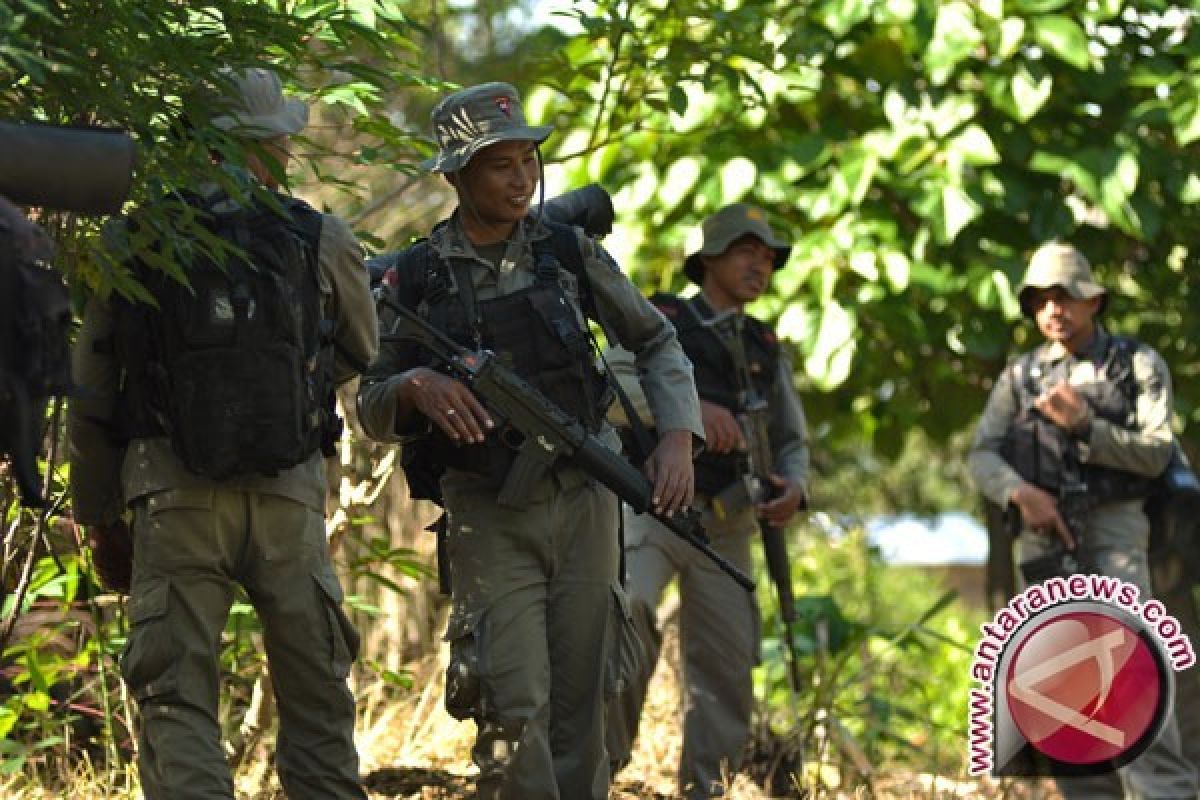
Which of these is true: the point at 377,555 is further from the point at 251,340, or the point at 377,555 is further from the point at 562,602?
the point at 251,340

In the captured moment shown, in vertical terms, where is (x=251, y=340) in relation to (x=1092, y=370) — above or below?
below

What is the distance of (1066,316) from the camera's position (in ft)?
24.0

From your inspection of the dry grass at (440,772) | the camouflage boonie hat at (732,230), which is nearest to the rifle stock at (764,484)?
the camouflage boonie hat at (732,230)

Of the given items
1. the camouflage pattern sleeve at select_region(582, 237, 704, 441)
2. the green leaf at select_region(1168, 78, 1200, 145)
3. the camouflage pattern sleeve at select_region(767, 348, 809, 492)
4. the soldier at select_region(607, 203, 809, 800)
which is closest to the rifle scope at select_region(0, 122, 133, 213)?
the camouflage pattern sleeve at select_region(582, 237, 704, 441)

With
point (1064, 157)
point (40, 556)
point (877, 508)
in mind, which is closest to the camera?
point (40, 556)

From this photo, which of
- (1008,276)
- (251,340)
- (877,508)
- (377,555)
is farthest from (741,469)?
(877,508)

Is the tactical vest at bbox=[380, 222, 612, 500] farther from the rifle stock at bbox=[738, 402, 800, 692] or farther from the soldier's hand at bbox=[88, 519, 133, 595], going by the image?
the rifle stock at bbox=[738, 402, 800, 692]

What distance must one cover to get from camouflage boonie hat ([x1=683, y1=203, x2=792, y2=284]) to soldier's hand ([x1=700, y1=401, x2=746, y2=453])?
607 millimetres

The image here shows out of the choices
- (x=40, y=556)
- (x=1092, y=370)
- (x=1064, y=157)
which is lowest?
(x=40, y=556)

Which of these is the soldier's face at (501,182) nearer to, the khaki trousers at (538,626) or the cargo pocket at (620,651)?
the khaki trousers at (538,626)

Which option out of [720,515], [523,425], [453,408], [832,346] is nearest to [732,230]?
[720,515]

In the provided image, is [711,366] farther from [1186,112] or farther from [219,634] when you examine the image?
[219,634]

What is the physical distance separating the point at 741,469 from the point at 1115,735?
170cm

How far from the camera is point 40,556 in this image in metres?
6.10
